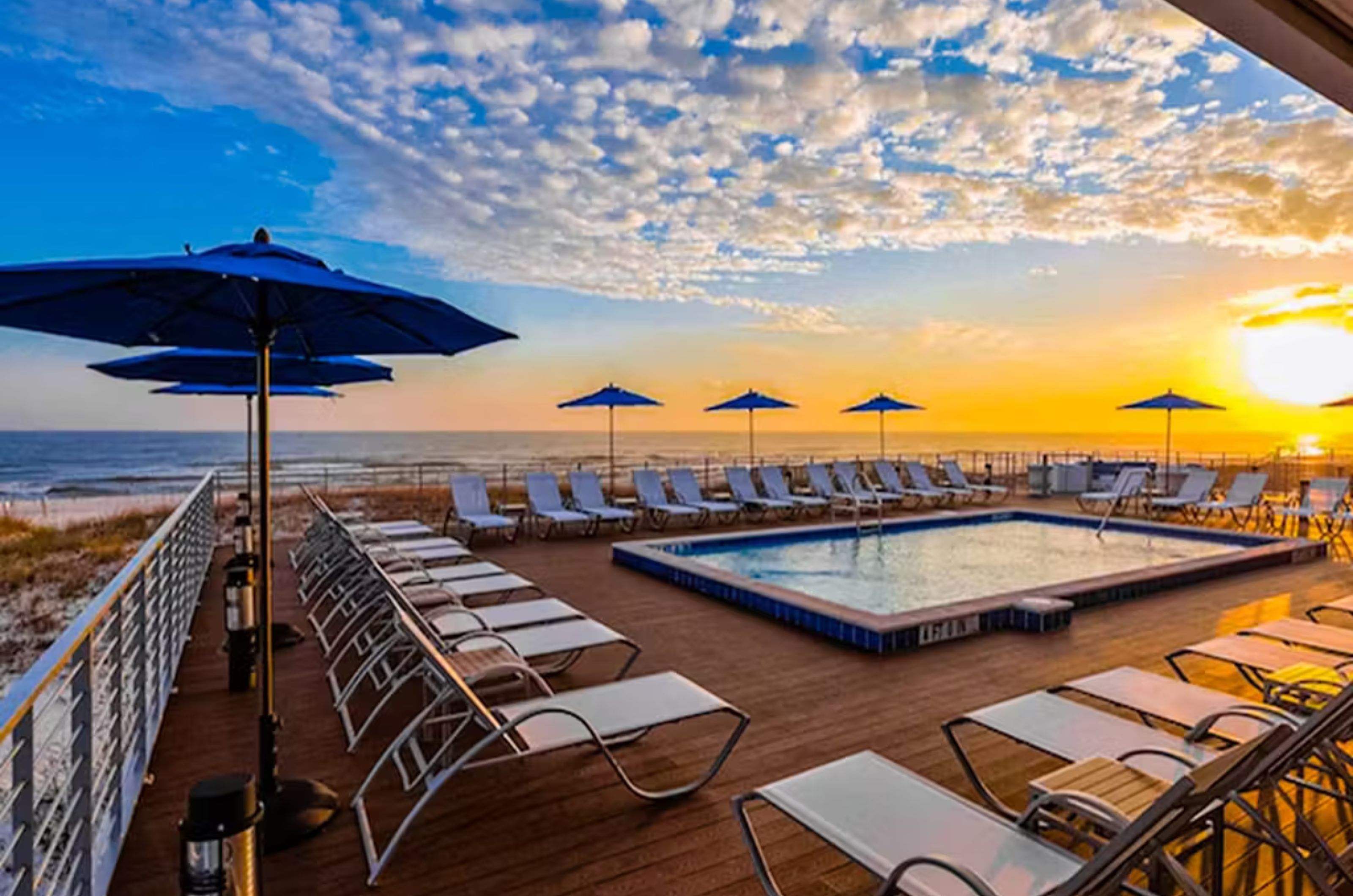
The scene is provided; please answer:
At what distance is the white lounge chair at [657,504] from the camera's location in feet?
32.7

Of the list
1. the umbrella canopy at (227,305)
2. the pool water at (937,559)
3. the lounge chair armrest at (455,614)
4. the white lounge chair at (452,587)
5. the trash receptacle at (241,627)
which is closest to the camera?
the umbrella canopy at (227,305)

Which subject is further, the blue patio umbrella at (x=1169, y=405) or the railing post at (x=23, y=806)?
the blue patio umbrella at (x=1169, y=405)

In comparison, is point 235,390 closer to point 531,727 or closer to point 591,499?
point 591,499

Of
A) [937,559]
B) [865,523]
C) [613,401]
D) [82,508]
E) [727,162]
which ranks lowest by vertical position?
[82,508]

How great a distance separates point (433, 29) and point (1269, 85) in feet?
22.7

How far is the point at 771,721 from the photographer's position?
350cm

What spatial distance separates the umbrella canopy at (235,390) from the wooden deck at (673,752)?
1.78m

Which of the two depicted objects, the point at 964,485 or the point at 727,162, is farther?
the point at 964,485

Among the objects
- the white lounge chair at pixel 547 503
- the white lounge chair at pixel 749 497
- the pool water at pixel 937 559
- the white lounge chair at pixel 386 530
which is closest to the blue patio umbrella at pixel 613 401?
the white lounge chair at pixel 547 503

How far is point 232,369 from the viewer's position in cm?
497

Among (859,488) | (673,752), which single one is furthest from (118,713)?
(859,488)

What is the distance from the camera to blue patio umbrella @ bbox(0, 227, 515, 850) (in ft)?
6.68

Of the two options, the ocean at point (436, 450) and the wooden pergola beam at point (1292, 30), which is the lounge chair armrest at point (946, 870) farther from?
the ocean at point (436, 450)

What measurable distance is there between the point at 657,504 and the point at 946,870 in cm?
864
